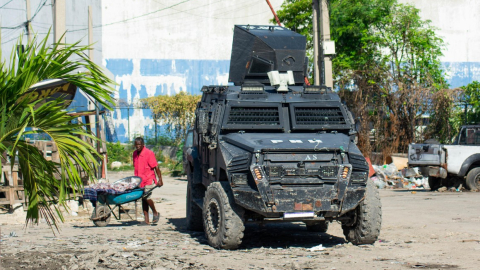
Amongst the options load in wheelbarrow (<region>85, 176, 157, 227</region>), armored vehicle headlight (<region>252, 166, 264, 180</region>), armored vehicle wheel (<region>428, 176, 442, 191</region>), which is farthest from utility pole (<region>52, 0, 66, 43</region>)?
armored vehicle wheel (<region>428, 176, 442, 191</region>)

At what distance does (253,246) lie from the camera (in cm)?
957

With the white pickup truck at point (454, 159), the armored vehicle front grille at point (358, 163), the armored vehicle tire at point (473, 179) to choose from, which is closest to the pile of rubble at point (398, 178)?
the white pickup truck at point (454, 159)

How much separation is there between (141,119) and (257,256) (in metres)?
25.0

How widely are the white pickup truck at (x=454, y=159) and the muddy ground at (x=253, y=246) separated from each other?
491 cm

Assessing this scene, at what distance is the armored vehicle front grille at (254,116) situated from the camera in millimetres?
9797

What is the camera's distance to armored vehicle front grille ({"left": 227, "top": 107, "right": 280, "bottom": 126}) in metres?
9.80

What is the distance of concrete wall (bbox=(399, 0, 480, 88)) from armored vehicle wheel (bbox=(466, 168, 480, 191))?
69.4 feet

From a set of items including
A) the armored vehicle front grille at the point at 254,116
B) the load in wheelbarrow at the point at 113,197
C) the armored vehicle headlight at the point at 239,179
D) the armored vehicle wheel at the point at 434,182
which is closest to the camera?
the armored vehicle headlight at the point at 239,179

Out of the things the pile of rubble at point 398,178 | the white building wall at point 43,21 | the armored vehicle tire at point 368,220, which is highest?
the white building wall at point 43,21

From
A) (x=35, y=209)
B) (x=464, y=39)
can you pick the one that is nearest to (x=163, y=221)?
(x=35, y=209)

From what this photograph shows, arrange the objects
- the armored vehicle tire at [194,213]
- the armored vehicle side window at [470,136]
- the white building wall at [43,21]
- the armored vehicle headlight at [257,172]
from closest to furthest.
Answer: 1. the armored vehicle headlight at [257,172]
2. the armored vehicle tire at [194,213]
3. the armored vehicle side window at [470,136]
4. the white building wall at [43,21]

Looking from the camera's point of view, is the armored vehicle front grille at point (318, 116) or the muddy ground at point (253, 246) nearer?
the muddy ground at point (253, 246)

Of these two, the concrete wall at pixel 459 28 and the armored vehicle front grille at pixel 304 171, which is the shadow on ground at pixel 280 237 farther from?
the concrete wall at pixel 459 28

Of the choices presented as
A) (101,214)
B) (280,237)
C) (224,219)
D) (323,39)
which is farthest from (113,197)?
(323,39)
